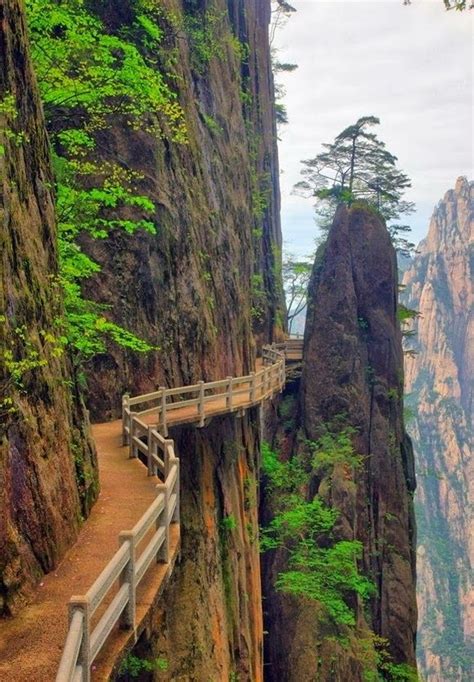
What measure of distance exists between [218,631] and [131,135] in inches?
558

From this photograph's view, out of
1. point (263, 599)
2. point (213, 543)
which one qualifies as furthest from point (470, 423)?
point (213, 543)

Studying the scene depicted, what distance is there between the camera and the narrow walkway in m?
5.00

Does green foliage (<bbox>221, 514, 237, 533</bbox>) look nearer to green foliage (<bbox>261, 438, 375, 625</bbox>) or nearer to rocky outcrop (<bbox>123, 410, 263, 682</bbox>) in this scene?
rocky outcrop (<bbox>123, 410, 263, 682</bbox>)

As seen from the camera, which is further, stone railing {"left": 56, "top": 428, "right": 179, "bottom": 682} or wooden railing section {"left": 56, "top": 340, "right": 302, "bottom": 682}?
wooden railing section {"left": 56, "top": 340, "right": 302, "bottom": 682}

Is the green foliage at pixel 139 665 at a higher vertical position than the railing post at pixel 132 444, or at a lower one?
lower

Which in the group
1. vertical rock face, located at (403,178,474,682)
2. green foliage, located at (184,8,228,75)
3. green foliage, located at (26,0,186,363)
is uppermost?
green foliage, located at (184,8,228,75)

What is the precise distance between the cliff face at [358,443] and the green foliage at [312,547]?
57 centimetres

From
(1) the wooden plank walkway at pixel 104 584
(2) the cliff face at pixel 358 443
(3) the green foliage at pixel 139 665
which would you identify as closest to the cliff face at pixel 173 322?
(3) the green foliage at pixel 139 665

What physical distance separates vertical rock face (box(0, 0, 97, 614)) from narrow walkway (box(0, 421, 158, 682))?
197 mm

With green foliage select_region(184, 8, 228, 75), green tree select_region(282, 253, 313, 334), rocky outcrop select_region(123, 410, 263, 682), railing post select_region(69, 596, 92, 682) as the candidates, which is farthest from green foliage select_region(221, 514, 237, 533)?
green tree select_region(282, 253, 313, 334)

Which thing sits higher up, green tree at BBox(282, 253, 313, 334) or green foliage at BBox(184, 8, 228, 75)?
green foliage at BBox(184, 8, 228, 75)

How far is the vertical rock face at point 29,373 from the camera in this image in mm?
6121

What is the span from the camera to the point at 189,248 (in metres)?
18.0

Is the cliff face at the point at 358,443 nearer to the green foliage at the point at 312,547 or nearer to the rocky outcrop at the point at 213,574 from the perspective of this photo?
the green foliage at the point at 312,547
